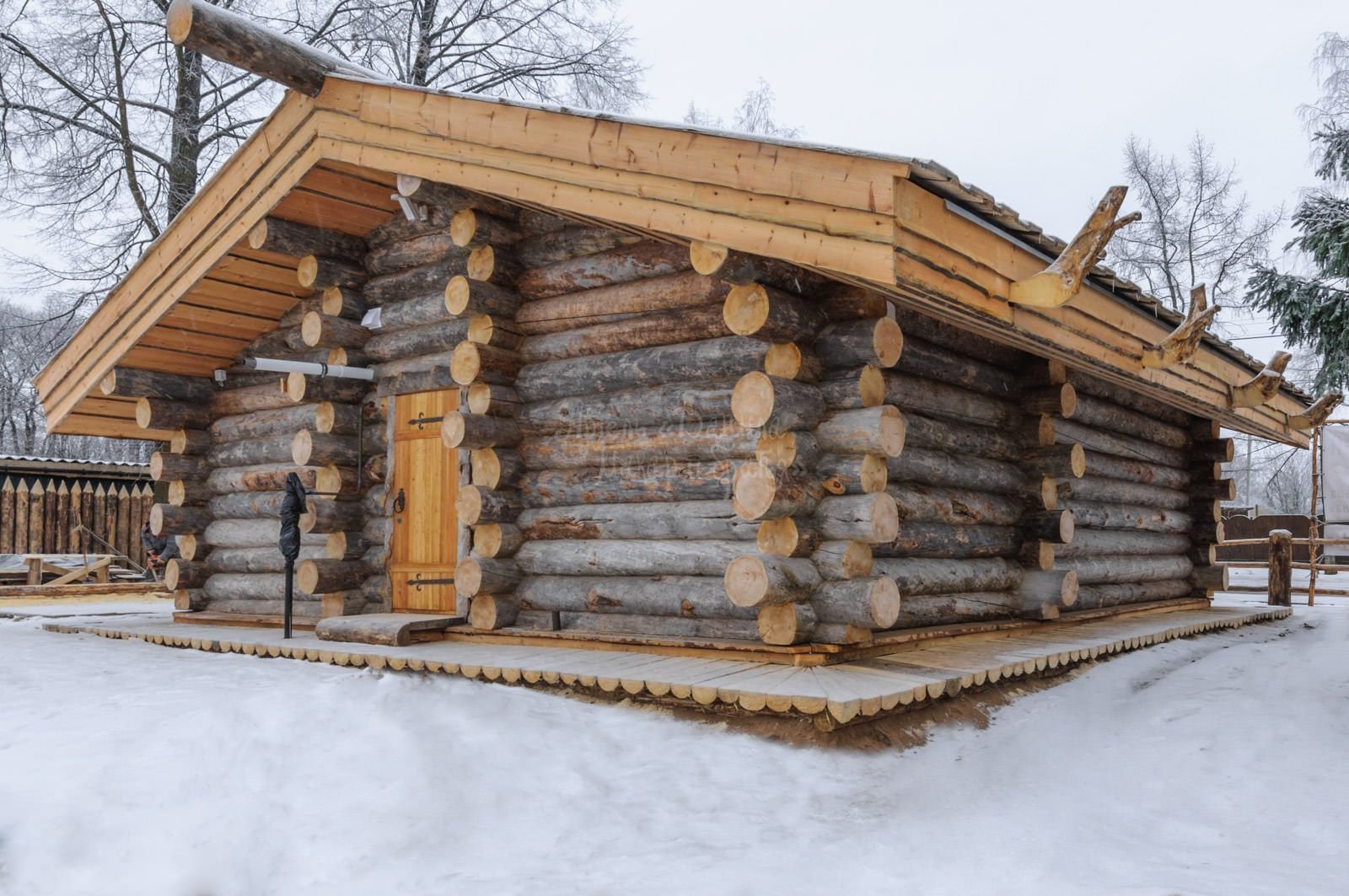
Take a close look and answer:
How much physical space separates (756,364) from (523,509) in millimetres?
2416

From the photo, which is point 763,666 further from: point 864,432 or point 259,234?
point 259,234

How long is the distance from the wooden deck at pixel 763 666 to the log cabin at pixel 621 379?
285mm

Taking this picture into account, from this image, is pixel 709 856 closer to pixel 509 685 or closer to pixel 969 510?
pixel 509 685

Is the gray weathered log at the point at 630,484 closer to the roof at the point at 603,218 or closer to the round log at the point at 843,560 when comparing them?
the round log at the point at 843,560

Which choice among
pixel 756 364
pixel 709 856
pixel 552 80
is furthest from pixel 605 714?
pixel 552 80

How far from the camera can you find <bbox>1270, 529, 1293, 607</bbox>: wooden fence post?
13703 mm

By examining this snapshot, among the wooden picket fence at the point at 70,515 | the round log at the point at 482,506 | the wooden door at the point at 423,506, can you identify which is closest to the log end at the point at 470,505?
the round log at the point at 482,506

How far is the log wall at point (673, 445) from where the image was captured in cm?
648

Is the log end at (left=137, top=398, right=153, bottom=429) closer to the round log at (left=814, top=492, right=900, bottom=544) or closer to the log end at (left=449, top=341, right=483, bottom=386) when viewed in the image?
the log end at (left=449, top=341, right=483, bottom=386)

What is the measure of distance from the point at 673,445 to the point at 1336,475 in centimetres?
1301

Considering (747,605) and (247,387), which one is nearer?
(747,605)

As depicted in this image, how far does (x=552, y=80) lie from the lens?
760 inches

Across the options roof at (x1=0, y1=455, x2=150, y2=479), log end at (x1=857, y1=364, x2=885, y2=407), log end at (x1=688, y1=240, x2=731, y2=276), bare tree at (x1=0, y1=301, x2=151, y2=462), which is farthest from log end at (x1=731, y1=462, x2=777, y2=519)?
bare tree at (x1=0, y1=301, x2=151, y2=462)

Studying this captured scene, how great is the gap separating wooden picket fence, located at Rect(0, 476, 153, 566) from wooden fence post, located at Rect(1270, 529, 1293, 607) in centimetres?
1991
